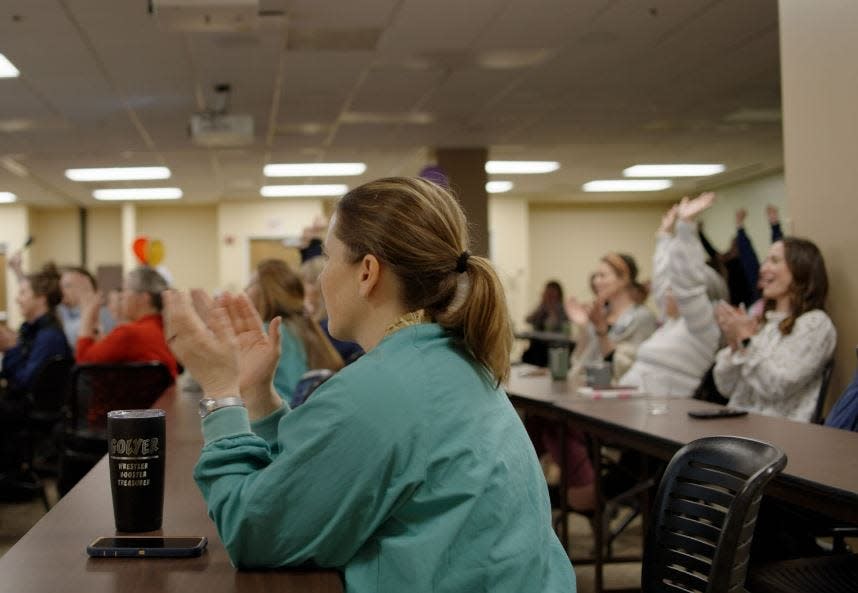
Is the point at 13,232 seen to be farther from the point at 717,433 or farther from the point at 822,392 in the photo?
the point at 717,433

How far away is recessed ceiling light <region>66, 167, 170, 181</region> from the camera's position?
1133 cm

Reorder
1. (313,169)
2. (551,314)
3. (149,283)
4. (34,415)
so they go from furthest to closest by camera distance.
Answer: (313,169)
(551,314)
(34,415)
(149,283)

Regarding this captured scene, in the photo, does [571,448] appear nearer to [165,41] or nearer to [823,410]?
[823,410]

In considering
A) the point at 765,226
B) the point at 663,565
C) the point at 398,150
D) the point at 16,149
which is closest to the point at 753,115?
the point at 398,150

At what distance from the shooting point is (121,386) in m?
4.12

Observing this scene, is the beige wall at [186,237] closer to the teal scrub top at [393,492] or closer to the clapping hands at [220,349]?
the clapping hands at [220,349]

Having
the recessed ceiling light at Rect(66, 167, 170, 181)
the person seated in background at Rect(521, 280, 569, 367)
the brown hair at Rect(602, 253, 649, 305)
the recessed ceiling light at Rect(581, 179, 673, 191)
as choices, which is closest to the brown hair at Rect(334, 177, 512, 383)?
the brown hair at Rect(602, 253, 649, 305)

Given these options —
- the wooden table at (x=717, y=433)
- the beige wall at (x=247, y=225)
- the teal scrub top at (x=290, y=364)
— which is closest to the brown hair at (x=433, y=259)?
the wooden table at (x=717, y=433)

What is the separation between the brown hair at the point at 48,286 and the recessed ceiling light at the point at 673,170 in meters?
7.90

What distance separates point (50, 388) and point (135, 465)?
4.25 metres

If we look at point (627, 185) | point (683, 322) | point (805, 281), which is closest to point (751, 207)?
point (627, 185)

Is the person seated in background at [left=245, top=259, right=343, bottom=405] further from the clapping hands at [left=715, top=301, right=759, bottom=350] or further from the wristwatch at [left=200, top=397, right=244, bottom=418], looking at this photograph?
the wristwatch at [left=200, top=397, right=244, bottom=418]

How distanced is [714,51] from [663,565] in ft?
18.6

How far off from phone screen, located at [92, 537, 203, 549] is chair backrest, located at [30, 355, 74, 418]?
13.7 feet
